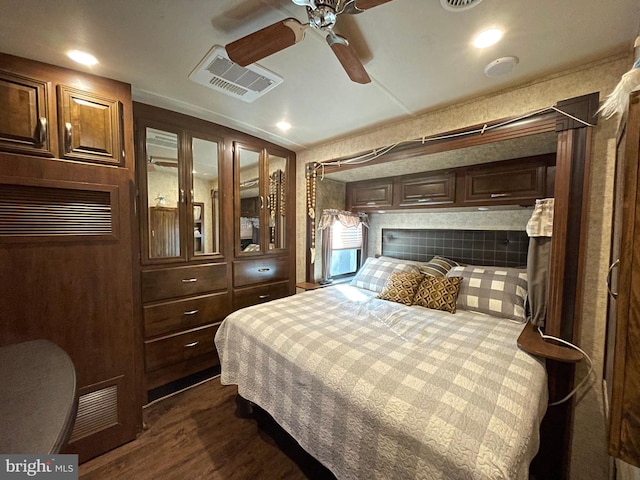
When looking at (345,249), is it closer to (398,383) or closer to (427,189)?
(427,189)

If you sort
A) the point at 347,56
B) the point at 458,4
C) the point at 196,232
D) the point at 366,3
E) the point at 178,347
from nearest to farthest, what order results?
1. the point at 366,3
2. the point at 458,4
3. the point at 347,56
4. the point at 178,347
5. the point at 196,232

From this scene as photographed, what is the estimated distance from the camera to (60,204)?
4.75 feet

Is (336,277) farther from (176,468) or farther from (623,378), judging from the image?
(623,378)

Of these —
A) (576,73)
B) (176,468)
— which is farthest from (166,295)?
(576,73)

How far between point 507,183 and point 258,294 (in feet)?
8.52

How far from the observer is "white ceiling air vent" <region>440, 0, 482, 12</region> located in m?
1.02

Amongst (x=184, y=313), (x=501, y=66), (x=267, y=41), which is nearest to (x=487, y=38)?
(x=501, y=66)

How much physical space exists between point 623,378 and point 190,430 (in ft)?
7.51

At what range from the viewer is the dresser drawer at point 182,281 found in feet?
6.63

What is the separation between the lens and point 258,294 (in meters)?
2.76

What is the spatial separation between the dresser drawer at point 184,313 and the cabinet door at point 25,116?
1257 mm

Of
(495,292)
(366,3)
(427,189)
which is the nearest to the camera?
(366,3)

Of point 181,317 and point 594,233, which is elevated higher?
point 594,233

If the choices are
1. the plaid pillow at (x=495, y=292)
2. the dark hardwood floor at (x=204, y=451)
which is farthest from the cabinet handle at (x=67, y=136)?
the plaid pillow at (x=495, y=292)
